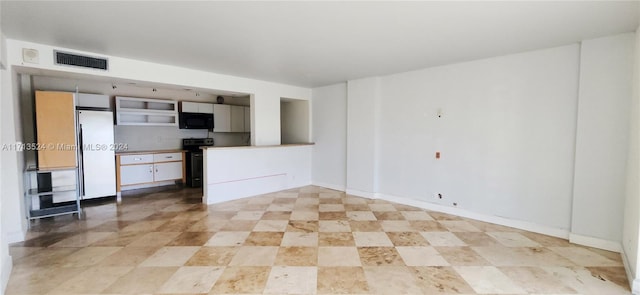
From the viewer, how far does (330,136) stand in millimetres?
6395

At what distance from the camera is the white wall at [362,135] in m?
5.37

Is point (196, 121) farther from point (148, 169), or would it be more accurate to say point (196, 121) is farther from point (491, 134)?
point (491, 134)

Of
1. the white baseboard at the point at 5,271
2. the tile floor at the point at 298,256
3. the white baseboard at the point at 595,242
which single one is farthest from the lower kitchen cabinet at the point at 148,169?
the white baseboard at the point at 595,242

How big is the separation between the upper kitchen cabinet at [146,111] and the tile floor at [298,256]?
2.29 metres

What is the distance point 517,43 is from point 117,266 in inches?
207

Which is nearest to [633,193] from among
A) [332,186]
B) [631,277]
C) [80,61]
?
[631,277]

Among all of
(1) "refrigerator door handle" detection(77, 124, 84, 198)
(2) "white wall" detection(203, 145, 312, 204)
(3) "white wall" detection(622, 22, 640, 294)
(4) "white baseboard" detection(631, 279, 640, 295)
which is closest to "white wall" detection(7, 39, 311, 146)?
(2) "white wall" detection(203, 145, 312, 204)

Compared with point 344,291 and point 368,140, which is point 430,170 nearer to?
point 368,140

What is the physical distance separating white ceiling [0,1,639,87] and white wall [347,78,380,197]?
137 cm

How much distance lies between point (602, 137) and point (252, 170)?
544 cm

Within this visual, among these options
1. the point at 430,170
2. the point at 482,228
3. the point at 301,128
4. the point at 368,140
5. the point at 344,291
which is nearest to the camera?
the point at 344,291

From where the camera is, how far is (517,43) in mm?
3283

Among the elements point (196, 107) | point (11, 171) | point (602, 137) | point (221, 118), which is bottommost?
point (11, 171)

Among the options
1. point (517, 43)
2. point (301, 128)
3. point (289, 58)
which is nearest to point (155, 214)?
point (289, 58)
